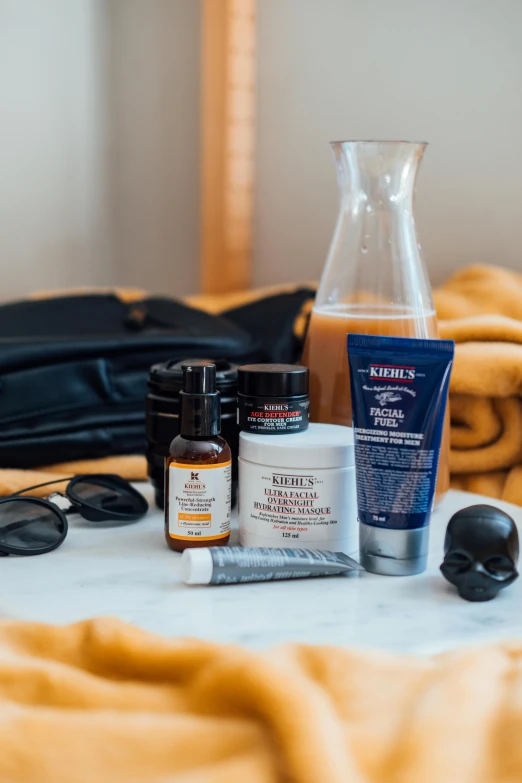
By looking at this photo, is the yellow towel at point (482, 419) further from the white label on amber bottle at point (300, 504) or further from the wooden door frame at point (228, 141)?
the wooden door frame at point (228, 141)

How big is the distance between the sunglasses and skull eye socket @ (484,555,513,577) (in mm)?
285

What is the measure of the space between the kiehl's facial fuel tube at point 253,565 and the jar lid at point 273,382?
0.11 meters

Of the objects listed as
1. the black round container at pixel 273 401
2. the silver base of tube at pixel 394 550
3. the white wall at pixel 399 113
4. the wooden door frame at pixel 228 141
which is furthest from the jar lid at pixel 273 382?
the wooden door frame at pixel 228 141

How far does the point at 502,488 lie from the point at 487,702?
1.21ft

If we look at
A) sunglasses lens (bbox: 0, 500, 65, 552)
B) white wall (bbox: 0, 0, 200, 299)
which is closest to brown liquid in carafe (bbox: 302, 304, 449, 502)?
sunglasses lens (bbox: 0, 500, 65, 552)

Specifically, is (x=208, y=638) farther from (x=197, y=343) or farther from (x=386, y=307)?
(x=197, y=343)

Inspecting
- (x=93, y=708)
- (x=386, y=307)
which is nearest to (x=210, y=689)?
(x=93, y=708)

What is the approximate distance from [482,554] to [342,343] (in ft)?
0.72

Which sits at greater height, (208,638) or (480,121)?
(480,121)

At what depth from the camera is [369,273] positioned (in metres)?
0.67

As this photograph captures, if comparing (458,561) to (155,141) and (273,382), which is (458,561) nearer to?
(273,382)

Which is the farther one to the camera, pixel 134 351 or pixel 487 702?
pixel 134 351

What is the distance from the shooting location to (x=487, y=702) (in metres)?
0.38

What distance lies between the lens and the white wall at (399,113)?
3.30ft
